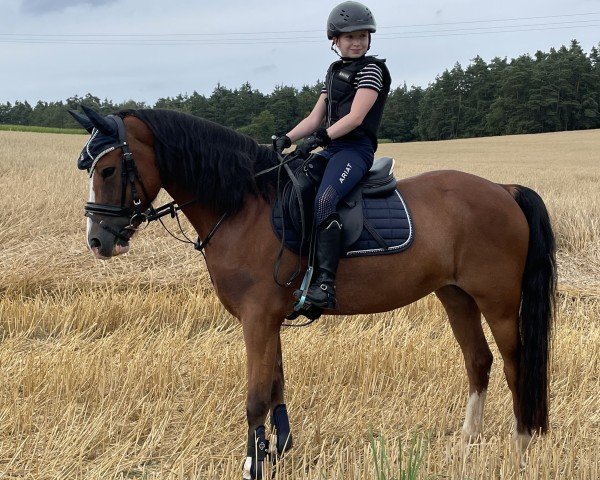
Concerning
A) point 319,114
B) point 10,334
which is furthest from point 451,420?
point 10,334

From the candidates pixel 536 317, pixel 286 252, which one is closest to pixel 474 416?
pixel 536 317

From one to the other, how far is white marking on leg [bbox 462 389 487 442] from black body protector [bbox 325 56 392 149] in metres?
2.10

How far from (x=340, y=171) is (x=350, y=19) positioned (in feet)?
3.44

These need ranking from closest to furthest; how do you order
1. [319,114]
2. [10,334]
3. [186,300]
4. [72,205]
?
[319,114] < [10,334] < [186,300] < [72,205]

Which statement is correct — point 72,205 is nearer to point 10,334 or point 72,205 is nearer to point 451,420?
point 10,334

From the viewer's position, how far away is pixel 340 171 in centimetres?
415

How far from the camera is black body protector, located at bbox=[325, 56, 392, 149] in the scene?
4.31m

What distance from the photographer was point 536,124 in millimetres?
67500

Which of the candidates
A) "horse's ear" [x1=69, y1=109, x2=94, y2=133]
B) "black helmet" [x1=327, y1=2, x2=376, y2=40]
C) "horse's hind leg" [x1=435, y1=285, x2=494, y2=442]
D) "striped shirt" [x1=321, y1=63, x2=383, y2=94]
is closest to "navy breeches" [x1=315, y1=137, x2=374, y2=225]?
"striped shirt" [x1=321, y1=63, x2=383, y2=94]

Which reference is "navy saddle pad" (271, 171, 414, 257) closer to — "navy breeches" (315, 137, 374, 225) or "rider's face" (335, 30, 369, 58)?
"navy breeches" (315, 137, 374, 225)

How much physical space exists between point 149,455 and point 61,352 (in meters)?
1.97

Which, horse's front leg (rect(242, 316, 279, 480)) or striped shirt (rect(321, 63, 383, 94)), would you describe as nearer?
horse's front leg (rect(242, 316, 279, 480))

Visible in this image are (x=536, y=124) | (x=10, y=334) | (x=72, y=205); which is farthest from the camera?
(x=536, y=124)

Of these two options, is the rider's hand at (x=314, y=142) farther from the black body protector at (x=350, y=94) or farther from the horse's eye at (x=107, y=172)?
the horse's eye at (x=107, y=172)
